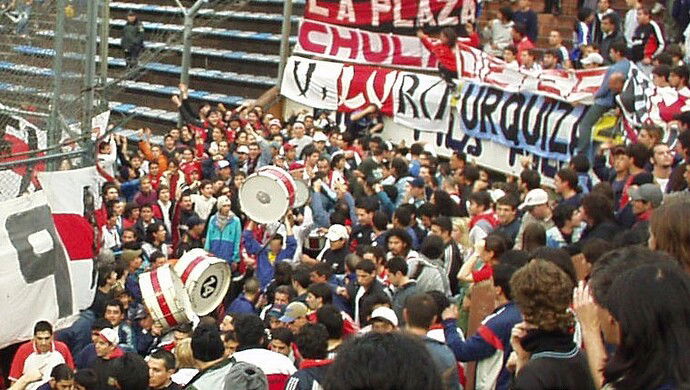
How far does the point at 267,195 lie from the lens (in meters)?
11.4

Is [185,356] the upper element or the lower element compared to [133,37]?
upper

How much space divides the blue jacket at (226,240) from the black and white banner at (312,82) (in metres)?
5.96

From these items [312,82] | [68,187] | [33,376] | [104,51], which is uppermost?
[104,51]

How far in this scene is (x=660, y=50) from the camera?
50.3 feet

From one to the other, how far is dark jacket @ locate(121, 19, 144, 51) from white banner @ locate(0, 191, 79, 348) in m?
11.7

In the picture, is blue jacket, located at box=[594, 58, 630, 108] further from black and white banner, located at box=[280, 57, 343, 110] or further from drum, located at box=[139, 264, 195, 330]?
drum, located at box=[139, 264, 195, 330]

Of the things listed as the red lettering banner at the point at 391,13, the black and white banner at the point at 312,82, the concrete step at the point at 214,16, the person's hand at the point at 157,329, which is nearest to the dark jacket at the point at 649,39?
the red lettering banner at the point at 391,13

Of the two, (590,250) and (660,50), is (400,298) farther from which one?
(660,50)

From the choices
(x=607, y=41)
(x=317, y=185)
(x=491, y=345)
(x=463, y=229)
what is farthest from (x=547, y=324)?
(x=607, y=41)

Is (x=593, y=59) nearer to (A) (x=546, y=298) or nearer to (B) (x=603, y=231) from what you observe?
(B) (x=603, y=231)

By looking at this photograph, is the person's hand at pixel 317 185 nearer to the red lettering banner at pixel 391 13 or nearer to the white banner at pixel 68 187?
the white banner at pixel 68 187

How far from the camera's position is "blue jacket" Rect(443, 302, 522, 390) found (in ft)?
18.7

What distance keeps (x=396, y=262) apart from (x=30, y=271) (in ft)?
9.43

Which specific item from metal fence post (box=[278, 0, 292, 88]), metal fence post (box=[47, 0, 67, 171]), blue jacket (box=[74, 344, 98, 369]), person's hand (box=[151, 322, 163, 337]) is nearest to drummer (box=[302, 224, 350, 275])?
person's hand (box=[151, 322, 163, 337])
